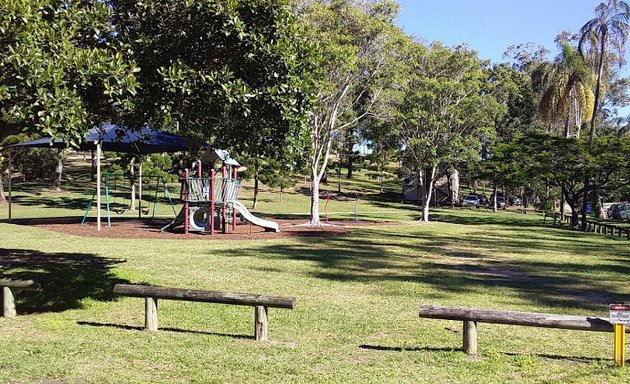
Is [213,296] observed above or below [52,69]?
below

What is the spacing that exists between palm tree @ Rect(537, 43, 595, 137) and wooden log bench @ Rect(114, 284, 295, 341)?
121 feet

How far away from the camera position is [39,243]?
16.8 meters

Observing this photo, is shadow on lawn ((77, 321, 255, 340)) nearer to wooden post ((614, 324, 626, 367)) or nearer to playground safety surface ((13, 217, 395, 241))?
wooden post ((614, 324, 626, 367))

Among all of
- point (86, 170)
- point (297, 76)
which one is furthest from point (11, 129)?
point (86, 170)

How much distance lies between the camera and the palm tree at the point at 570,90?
38.3 m

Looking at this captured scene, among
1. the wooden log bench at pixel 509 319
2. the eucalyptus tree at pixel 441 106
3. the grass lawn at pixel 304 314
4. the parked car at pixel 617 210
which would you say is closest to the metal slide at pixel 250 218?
the grass lawn at pixel 304 314

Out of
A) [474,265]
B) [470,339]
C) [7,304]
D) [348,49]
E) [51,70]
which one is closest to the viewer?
[51,70]

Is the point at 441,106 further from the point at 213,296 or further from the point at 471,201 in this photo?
the point at 471,201

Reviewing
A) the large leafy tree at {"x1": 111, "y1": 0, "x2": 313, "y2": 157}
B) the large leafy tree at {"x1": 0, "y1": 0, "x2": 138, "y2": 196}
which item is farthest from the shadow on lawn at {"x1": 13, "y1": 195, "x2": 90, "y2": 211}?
the large leafy tree at {"x1": 0, "y1": 0, "x2": 138, "y2": 196}

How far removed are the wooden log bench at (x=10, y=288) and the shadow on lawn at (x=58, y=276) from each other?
410 mm

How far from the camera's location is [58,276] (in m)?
11.2

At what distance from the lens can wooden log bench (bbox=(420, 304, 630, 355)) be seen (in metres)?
6.02

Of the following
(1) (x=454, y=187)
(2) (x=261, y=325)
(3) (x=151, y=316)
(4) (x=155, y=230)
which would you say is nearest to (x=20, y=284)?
(3) (x=151, y=316)

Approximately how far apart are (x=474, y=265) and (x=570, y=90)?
28280 mm
